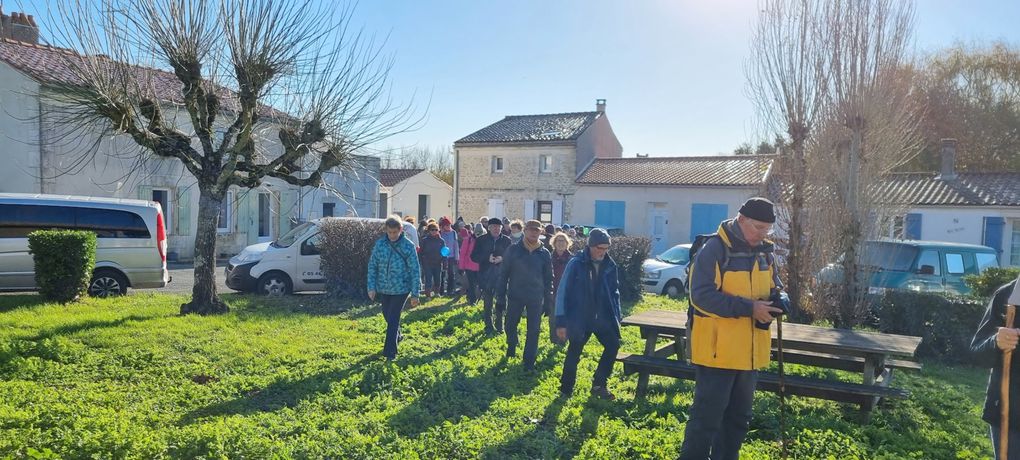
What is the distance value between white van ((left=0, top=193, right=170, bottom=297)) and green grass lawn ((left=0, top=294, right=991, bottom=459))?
2302 mm

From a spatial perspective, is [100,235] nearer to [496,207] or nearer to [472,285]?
[472,285]

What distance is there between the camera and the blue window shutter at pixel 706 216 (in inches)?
1101

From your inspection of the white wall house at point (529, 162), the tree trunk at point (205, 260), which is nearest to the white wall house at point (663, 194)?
the white wall house at point (529, 162)

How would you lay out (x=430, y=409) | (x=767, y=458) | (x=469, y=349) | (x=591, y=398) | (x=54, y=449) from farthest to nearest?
(x=469, y=349) < (x=591, y=398) < (x=430, y=409) < (x=767, y=458) < (x=54, y=449)

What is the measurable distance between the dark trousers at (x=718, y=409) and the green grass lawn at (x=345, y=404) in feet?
2.41

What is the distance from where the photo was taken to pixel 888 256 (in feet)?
38.9

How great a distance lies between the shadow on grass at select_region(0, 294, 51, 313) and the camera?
963cm

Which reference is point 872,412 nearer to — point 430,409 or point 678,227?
point 430,409

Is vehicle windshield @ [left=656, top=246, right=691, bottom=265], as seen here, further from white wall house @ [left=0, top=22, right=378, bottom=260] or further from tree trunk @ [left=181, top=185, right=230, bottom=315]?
tree trunk @ [left=181, top=185, right=230, bottom=315]

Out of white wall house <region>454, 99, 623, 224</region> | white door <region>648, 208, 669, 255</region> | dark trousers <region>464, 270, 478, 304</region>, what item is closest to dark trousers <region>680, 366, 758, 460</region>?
dark trousers <region>464, 270, 478, 304</region>

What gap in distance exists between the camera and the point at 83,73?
859 cm

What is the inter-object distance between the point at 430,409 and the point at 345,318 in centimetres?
475

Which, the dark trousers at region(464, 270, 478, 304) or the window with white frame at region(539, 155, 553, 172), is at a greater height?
the window with white frame at region(539, 155, 553, 172)

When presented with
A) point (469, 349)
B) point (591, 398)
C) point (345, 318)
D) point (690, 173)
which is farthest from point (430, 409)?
point (690, 173)
